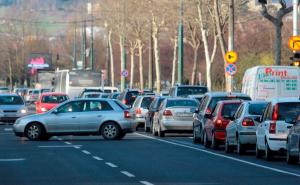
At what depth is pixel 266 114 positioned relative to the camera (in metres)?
26.4

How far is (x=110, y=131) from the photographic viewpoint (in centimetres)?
3644

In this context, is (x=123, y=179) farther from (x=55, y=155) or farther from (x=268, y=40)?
(x=268, y=40)

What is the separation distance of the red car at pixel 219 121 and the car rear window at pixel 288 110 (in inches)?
186

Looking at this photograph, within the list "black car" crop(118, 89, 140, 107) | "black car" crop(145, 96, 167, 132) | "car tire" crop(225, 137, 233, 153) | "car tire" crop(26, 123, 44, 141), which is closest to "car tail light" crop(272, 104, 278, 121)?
"car tire" crop(225, 137, 233, 153)

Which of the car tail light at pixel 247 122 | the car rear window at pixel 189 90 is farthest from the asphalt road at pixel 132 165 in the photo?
the car rear window at pixel 189 90

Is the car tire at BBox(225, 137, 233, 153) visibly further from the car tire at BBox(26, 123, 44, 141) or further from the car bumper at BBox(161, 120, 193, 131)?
the car bumper at BBox(161, 120, 193, 131)

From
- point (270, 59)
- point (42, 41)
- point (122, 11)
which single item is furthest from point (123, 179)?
point (42, 41)

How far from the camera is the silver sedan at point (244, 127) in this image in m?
28.0

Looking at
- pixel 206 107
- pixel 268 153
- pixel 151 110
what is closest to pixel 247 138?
pixel 268 153

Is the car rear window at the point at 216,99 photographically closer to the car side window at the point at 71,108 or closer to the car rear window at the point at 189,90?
the car side window at the point at 71,108

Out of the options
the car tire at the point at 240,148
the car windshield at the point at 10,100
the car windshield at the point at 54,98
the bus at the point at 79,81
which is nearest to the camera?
the car tire at the point at 240,148

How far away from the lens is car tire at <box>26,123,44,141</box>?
36.3 m

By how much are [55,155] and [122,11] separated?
62075mm

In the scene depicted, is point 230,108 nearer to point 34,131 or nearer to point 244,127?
point 244,127
